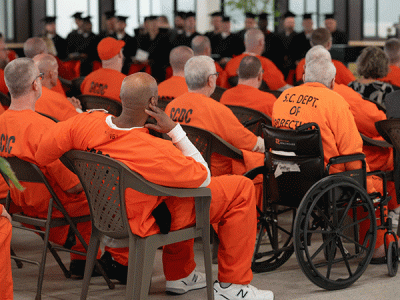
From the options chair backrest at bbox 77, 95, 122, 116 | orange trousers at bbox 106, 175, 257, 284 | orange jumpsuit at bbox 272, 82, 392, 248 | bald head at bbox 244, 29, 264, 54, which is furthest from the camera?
bald head at bbox 244, 29, 264, 54

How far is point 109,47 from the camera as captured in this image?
18.5 feet

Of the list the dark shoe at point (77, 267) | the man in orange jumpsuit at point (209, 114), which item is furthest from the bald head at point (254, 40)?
the dark shoe at point (77, 267)

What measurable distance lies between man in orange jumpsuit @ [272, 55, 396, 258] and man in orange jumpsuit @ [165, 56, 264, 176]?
288mm

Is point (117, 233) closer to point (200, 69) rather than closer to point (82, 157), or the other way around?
point (82, 157)

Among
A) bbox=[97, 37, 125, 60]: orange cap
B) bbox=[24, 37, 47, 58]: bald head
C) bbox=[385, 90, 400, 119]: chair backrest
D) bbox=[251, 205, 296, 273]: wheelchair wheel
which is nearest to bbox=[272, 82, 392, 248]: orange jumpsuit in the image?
bbox=[251, 205, 296, 273]: wheelchair wheel

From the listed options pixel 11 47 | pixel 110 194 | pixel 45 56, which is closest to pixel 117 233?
pixel 110 194

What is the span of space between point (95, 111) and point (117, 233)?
557 mm

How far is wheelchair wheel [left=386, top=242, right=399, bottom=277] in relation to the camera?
336cm

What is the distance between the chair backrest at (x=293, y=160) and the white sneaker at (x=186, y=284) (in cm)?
62

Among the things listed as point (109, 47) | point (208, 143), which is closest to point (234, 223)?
point (208, 143)

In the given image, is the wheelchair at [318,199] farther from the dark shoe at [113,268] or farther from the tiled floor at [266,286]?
the dark shoe at [113,268]

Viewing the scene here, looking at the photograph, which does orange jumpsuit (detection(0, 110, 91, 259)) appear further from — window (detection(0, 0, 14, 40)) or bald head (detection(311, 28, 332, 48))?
window (detection(0, 0, 14, 40))

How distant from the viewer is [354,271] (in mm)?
3518

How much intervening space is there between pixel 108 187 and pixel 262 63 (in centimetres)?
459
